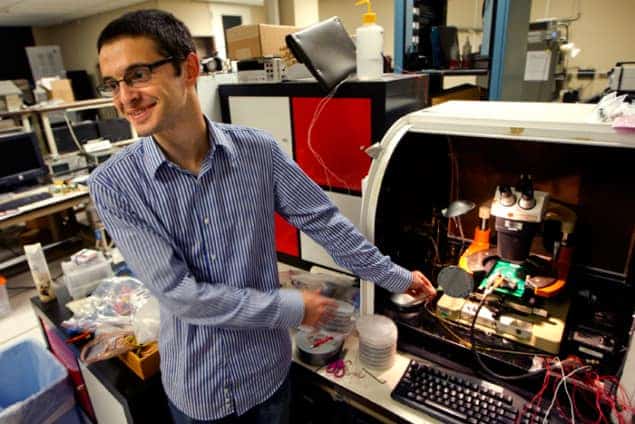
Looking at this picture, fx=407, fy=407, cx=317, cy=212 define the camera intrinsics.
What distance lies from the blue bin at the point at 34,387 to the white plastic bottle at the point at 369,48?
5.28ft

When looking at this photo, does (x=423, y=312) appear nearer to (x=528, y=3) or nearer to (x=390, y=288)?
(x=390, y=288)

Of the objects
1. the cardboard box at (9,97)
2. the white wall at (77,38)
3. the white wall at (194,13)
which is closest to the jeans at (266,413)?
the cardboard box at (9,97)

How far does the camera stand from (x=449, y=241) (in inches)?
58.1

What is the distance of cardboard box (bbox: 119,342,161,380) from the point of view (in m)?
1.27

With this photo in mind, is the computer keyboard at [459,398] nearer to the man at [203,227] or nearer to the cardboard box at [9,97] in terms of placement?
the man at [203,227]

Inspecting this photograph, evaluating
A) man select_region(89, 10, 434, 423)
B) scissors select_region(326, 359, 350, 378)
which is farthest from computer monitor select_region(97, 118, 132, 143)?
scissors select_region(326, 359, 350, 378)

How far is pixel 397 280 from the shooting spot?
44.6 inches

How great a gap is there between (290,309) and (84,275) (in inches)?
46.8

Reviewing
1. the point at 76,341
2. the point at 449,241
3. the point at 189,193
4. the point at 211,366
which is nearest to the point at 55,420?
the point at 76,341

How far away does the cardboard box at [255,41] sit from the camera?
65.6 inches

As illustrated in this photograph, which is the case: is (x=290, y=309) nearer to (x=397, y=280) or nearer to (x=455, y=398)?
(x=397, y=280)

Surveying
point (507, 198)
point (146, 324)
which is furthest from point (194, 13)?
point (507, 198)

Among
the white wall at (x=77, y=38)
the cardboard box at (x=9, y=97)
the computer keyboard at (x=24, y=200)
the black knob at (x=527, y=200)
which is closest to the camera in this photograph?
the black knob at (x=527, y=200)

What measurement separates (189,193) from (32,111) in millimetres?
3414
